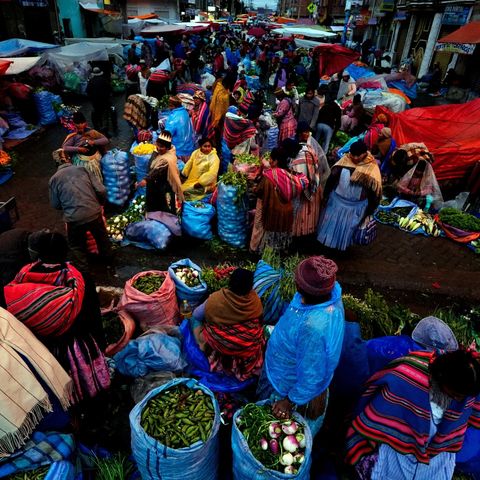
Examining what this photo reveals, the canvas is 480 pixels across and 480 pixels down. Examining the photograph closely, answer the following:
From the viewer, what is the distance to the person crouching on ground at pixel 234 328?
2.70 m

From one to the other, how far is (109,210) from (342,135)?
6.75m

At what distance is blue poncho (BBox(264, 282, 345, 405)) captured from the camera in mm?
2191

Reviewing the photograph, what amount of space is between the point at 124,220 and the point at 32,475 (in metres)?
4.01

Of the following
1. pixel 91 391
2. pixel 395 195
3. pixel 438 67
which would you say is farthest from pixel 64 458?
pixel 438 67

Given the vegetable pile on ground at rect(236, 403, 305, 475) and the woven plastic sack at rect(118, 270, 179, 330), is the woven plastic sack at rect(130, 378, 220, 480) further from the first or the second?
the woven plastic sack at rect(118, 270, 179, 330)

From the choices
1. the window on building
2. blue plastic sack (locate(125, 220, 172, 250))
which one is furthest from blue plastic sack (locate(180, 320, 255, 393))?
the window on building

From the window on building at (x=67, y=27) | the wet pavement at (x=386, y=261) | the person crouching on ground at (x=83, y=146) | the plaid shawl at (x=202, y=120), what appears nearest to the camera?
the wet pavement at (x=386, y=261)

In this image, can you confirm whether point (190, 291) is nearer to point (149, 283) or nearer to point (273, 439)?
point (149, 283)

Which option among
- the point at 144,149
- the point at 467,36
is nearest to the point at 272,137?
the point at 144,149

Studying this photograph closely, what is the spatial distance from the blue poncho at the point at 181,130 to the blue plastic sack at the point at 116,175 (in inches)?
61.1

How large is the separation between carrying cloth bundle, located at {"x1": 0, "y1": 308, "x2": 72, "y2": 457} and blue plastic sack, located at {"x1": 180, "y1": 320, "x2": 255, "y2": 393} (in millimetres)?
1159

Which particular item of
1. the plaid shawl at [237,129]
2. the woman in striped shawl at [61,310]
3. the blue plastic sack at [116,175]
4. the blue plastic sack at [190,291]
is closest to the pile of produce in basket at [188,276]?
the blue plastic sack at [190,291]

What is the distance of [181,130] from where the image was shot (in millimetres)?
7484

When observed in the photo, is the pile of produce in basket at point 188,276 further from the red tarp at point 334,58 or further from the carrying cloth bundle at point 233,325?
the red tarp at point 334,58
